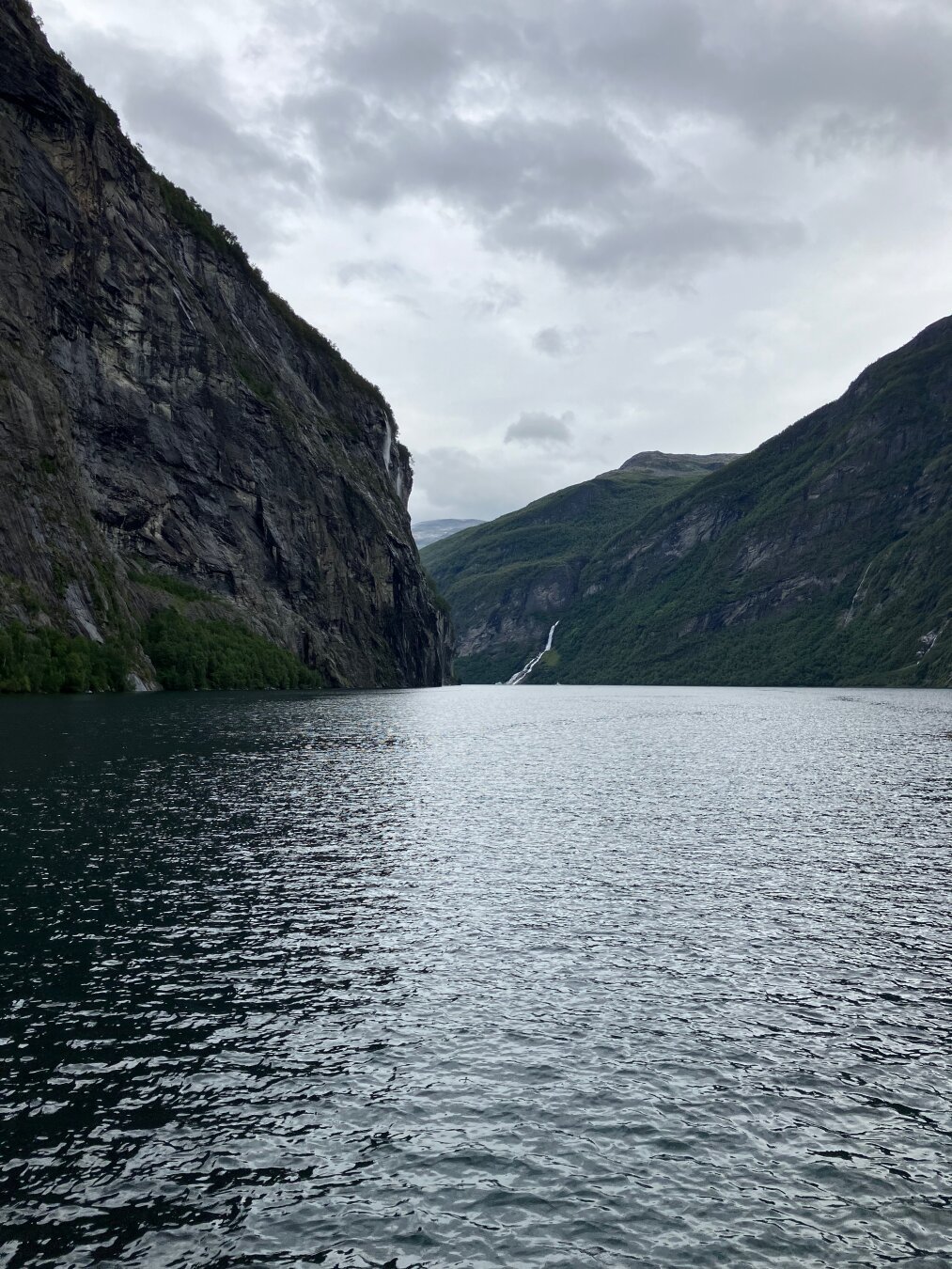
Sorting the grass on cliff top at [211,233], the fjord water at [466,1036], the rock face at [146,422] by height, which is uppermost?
the grass on cliff top at [211,233]

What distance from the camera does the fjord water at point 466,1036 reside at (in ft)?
35.4

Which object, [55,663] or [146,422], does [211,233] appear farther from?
[55,663]

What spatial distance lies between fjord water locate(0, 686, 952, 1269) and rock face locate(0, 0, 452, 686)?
74.1 m

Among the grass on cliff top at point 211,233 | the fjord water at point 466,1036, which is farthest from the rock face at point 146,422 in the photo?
the fjord water at point 466,1036

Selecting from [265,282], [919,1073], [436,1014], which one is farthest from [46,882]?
[265,282]

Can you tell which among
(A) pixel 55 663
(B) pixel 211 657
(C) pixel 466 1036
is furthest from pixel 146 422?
(C) pixel 466 1036

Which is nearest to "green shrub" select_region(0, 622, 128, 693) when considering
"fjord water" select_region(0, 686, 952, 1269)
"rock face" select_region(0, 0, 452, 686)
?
"rock face" select_region(0, 0, 452, 686)

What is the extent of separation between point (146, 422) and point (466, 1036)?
13997 centimetres

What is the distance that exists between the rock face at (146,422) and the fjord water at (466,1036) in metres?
74.1

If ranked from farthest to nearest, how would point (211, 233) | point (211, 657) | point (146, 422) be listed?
point (211, 233)
point (146, 422)
point (211, 657)

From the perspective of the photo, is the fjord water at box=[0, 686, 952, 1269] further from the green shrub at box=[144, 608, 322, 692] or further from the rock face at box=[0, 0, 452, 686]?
the green shrub at box=[144, 608, 322, 692]

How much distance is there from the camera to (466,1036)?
1620 cm

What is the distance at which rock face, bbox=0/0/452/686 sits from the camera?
102m

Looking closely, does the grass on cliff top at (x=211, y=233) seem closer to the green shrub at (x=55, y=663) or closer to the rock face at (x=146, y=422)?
the rock face at (x=146, y=422)
